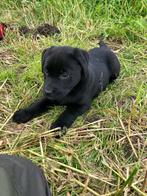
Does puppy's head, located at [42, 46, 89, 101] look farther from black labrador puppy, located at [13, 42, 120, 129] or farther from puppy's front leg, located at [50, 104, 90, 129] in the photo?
puppy's front leg, located at [50, 104, 90, 129]

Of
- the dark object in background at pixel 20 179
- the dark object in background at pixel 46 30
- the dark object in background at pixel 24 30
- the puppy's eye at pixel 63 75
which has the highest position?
the puppy's eye at pixel 63 75

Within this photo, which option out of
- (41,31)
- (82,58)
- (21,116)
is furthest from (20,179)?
(41,31)

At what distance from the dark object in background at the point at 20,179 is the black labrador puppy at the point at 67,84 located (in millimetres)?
687

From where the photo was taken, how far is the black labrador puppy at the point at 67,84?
10.7 feet

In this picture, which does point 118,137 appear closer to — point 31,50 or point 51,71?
point 51,71

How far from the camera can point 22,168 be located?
2590mm

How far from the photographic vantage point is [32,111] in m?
3.46

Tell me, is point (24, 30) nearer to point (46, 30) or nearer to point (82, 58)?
point (46, 30)

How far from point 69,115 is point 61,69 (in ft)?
1.10

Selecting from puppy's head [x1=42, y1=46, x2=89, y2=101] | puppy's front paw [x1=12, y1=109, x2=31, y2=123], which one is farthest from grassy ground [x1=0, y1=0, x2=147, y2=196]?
puppy's head [x1=42, y1=46, x2=89, y2=101]

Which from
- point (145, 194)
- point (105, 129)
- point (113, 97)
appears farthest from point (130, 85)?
point (145, 194)

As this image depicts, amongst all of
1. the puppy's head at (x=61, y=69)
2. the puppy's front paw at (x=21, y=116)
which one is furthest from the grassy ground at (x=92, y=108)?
the puppy's head at (x=61, y=69)

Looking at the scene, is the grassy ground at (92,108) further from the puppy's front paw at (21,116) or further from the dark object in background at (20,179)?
the dark object in background at (20,179)

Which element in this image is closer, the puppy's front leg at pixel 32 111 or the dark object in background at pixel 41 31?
the puppy's front leg at pixel 32 111
